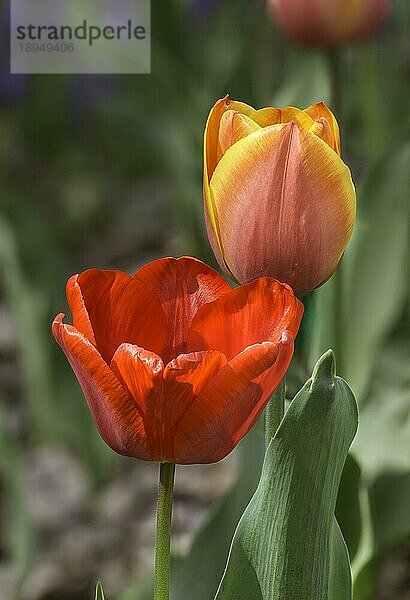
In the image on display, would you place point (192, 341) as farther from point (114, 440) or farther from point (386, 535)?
point (386, 535)

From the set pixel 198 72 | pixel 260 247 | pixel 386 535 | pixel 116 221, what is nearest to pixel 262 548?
pixel 260 247

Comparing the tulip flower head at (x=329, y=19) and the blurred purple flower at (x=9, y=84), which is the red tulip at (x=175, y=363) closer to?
the tulip flower head at (x=329, y=19)

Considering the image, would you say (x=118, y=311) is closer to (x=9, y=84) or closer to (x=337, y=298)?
(x=337, y=298)

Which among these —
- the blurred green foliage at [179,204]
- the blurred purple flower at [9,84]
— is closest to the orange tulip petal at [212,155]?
the blurred green foliage at [179,204]

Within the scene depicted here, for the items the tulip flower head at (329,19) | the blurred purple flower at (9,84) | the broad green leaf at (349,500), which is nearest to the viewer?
the broad green leaf at (349,500)

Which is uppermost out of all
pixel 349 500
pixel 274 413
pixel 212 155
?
pixel 212 155

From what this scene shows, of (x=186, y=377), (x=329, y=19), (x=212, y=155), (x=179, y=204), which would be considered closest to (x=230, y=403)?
(x=186, y=377)

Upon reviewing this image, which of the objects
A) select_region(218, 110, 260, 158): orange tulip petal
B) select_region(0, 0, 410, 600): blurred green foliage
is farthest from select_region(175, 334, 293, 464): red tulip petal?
select_region(0, 0, 410, 600): blurred green foliage
